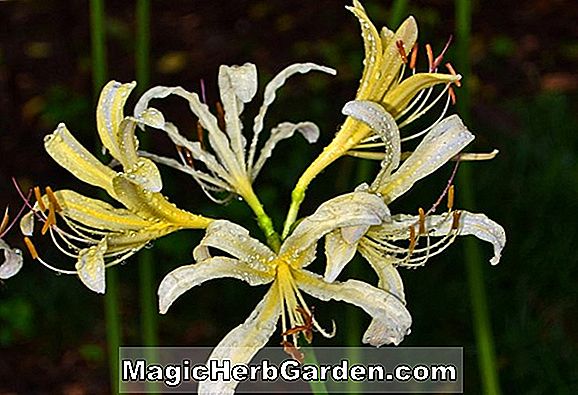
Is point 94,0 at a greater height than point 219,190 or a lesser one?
greater

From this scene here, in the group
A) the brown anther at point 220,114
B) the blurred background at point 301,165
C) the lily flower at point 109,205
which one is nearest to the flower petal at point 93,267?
the lily flower at point 109,205

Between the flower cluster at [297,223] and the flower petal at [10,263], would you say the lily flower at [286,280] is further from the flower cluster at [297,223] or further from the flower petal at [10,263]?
the flower petal at [10,263]

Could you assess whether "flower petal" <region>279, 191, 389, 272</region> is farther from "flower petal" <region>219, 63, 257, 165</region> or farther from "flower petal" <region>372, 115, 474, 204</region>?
"flower petal" <region>219, 63, 257, 165</region>

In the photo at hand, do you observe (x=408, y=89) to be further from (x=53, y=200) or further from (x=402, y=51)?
(x=53, y=200)

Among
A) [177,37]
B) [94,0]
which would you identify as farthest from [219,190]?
[177,37]

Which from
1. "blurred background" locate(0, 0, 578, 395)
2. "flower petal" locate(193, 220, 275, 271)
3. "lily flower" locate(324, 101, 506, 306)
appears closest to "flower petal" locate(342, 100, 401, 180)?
"lily flower" locate(324, 101, 506, 306)

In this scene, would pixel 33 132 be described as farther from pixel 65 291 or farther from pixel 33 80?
pixel 65 291
